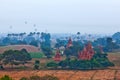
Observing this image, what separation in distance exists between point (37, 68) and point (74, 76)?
1260cm

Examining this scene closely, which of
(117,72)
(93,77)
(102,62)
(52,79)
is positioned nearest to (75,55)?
(102,62)

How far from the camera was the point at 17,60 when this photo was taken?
73750 millimetres

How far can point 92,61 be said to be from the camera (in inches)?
2766

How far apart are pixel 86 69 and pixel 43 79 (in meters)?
28.0

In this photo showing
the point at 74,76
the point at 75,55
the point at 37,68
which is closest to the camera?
the point at 74,76

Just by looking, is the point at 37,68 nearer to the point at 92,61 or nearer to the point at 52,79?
the point at 92,61

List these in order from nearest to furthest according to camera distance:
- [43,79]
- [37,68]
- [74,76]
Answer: [43,79] < [74,76] < [37,68]

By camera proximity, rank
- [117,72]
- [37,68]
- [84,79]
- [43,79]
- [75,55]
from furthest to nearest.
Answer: [75,55] → [37,68] → [117,72] → [84,79] → [43,79]

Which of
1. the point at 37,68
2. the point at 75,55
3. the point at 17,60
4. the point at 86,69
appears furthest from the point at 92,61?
the point at 75,55

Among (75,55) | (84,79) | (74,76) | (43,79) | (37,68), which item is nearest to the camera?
(43,79)

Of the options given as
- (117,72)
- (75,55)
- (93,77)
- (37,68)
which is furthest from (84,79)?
(75,55)

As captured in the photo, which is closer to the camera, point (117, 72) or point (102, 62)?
point (117, 72)

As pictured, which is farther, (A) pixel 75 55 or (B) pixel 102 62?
(A) pixel 75 55

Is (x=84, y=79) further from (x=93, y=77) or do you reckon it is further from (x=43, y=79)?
(x=43, y=79)
